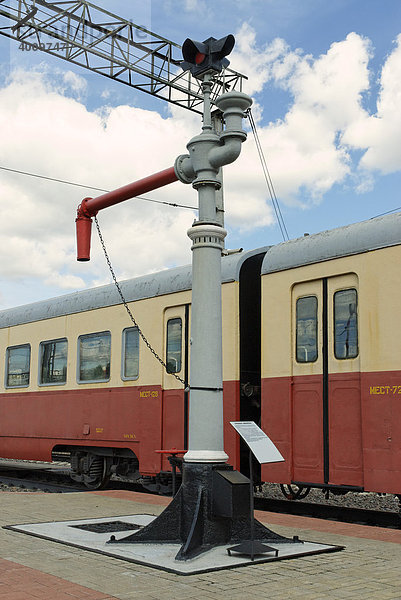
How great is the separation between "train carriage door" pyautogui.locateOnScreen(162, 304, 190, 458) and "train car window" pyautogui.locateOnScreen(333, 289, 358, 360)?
268 cm

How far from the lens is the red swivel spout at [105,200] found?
7383 mm

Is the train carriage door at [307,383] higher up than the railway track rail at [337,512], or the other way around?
the train carriage door at [307,383]

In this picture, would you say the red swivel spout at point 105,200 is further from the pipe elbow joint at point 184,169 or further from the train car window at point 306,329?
the train car window at point 306,329

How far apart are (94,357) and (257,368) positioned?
353cm

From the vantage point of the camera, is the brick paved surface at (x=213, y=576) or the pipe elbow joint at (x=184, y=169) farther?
the pipe elbow joint at (x=184, y=169)

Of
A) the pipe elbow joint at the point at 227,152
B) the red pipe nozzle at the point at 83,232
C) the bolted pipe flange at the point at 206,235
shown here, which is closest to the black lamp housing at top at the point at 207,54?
the pipe elbow joint at the point at 227,152

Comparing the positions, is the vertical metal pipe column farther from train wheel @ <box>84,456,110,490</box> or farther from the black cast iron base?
train wheel @ <box>84,456,110,490</box>

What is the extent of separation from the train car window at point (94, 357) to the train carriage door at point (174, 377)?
1575 mm

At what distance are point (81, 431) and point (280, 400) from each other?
4707 mm

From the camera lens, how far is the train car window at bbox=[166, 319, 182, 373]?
1060cm

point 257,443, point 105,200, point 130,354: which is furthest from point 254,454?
point 130,354

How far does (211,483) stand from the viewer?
20.9 feet

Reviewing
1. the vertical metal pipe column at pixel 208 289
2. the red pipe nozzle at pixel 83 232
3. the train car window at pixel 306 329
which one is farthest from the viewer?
the train car window at pixel 306 329

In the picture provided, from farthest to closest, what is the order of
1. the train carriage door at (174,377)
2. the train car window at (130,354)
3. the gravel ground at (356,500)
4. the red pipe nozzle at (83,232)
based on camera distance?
1. the train car window at (130,354)
2. the gravel ground at (356,500)
3. the train carriage door at (174,377)
4. the red pipe nozzle at (83,232)
